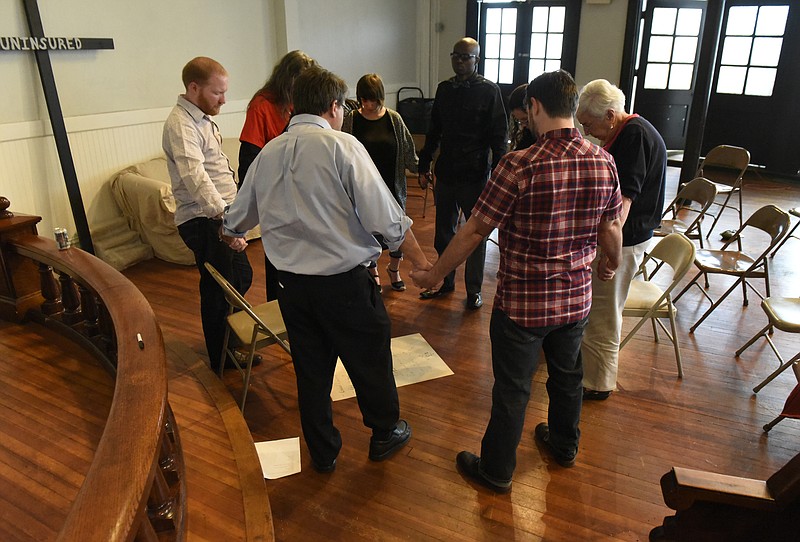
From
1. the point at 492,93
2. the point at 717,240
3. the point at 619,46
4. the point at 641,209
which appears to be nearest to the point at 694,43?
the point at 619,46

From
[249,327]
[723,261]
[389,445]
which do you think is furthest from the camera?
[723,261]

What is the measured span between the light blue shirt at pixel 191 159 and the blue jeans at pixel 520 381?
4.91 ft

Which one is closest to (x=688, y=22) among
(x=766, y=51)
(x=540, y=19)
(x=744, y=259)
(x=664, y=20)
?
(x=664, y=20)

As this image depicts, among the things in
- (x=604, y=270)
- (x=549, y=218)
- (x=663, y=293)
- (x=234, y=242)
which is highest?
(x=549, y=218)

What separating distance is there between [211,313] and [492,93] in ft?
7.19

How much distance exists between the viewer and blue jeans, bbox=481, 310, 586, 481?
216 centimetres

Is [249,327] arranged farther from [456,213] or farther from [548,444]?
[456,213]

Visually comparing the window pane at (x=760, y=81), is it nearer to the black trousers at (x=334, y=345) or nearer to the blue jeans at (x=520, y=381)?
the blue jeans at (x=520, y=381)

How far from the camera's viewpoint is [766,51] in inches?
301

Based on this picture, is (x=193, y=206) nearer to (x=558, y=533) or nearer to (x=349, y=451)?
(x=349, y=451)

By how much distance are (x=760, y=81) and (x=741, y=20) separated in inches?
33.7

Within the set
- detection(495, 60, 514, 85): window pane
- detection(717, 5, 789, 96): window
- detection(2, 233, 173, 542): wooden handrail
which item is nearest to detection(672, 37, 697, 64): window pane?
detection(717, 5, 789, 96): window

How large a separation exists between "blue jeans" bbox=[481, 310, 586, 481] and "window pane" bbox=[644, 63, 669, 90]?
24.3ft

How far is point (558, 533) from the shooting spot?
222cm
